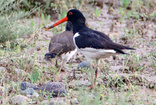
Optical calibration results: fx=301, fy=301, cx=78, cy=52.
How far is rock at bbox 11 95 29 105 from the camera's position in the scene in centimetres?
401

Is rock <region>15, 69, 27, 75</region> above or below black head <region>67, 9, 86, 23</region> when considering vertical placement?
below

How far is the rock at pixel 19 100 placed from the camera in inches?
158

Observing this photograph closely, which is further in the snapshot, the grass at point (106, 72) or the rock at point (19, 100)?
the grass at point (106, 72)

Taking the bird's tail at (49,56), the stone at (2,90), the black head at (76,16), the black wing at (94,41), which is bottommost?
the stone at (2,90)

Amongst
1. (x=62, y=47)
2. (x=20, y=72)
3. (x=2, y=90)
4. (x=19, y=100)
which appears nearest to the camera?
(x=19, y=100)

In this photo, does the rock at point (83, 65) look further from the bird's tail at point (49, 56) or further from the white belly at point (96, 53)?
the white belly at point (96, 53)

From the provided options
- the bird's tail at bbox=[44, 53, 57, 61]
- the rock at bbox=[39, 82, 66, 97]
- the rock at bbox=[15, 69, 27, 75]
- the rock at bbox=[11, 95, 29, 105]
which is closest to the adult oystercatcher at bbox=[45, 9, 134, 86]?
the bird's tail at bbox=[44, 53, 57, 61]

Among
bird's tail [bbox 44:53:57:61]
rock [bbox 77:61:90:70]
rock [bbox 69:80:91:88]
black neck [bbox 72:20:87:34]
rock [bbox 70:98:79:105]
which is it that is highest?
black neck [bbox 72:20:87:34]

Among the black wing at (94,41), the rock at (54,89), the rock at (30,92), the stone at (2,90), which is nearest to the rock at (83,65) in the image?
the black wing at (94,41)

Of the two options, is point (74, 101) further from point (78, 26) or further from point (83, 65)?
point (83, 65)

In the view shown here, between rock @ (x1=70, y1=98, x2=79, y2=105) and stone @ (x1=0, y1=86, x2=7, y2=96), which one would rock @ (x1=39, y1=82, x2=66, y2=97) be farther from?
stone @ (x1=0, y1=86, x2=7, y2=96)

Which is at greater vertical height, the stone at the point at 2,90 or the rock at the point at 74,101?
the stone at the point at 2,90

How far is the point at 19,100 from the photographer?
405 cm

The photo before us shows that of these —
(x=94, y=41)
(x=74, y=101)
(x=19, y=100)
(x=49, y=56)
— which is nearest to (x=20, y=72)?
(x=49, y=56)
